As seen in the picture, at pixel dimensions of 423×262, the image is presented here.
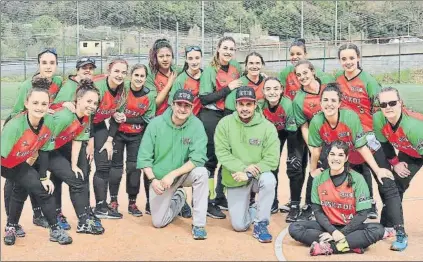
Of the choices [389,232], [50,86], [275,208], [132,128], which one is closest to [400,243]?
[389,232]

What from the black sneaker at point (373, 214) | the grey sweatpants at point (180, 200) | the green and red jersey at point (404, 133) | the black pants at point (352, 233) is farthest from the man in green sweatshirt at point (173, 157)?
the black sneaker at point (373, 214)

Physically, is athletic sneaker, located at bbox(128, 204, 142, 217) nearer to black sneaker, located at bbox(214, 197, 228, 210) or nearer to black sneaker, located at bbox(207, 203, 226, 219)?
black sneaker, located at bbox(207, 203, 226, 219)

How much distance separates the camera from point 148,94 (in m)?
5.96

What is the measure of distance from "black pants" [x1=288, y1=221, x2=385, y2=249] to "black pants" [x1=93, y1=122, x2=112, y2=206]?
1.91 meters

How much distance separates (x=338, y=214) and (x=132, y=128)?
220 centimetres

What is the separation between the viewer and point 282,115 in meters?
5.88

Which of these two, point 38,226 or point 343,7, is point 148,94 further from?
point 343,7

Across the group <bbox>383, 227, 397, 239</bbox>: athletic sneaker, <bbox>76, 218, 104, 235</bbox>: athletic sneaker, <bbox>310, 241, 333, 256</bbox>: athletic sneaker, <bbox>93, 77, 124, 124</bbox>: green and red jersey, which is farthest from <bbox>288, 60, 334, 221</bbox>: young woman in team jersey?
<bbox>76, 218, 104, 235</bbox>: athletic sneaker

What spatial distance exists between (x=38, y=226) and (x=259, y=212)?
2.04 metres

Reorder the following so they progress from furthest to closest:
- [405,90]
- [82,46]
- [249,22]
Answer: [249,22], [82,46], [405,90]

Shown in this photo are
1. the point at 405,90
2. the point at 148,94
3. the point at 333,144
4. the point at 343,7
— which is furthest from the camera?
the point at 343,7

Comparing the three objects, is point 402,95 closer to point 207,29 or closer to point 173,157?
point 207,29

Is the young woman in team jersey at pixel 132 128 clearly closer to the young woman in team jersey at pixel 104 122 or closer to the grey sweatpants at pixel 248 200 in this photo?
the young woman in team jersey at pixel 104 122

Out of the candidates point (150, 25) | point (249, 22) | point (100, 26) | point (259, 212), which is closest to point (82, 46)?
point (100, 26)
